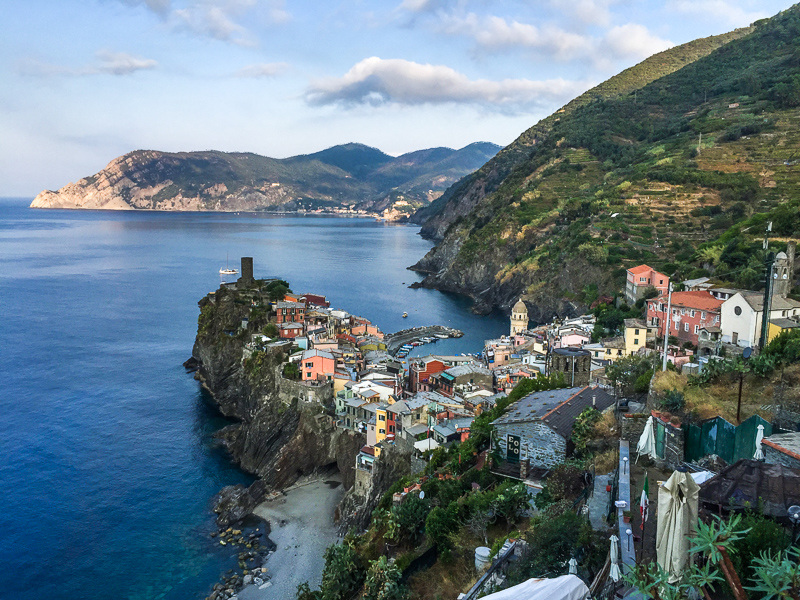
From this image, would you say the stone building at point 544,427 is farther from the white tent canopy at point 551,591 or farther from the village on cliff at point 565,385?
the white tent canopy at point 551,591

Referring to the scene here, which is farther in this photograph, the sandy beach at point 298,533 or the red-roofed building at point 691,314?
the red-roofed building at point 691,314

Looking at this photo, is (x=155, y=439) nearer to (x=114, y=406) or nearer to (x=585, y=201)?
(x=114, y=406)

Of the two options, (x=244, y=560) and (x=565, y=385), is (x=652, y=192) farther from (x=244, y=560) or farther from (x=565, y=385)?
(x=244, y=560)

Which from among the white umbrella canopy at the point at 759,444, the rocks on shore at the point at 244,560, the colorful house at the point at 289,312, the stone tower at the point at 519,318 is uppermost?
the white umbrella canopy at the point at 759,444

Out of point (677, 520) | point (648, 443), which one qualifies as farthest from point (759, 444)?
point (677, 520)

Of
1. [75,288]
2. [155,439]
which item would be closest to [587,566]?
[155,439]

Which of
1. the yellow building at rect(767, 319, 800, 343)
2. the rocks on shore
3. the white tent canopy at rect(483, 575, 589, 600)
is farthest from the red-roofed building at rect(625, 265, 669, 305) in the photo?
the white tent canopy at rect(483, 575, 589, 600)

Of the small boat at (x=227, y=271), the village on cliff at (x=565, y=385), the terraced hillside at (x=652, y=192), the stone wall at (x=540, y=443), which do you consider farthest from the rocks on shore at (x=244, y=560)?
the small boat at (x=227, y=271)
